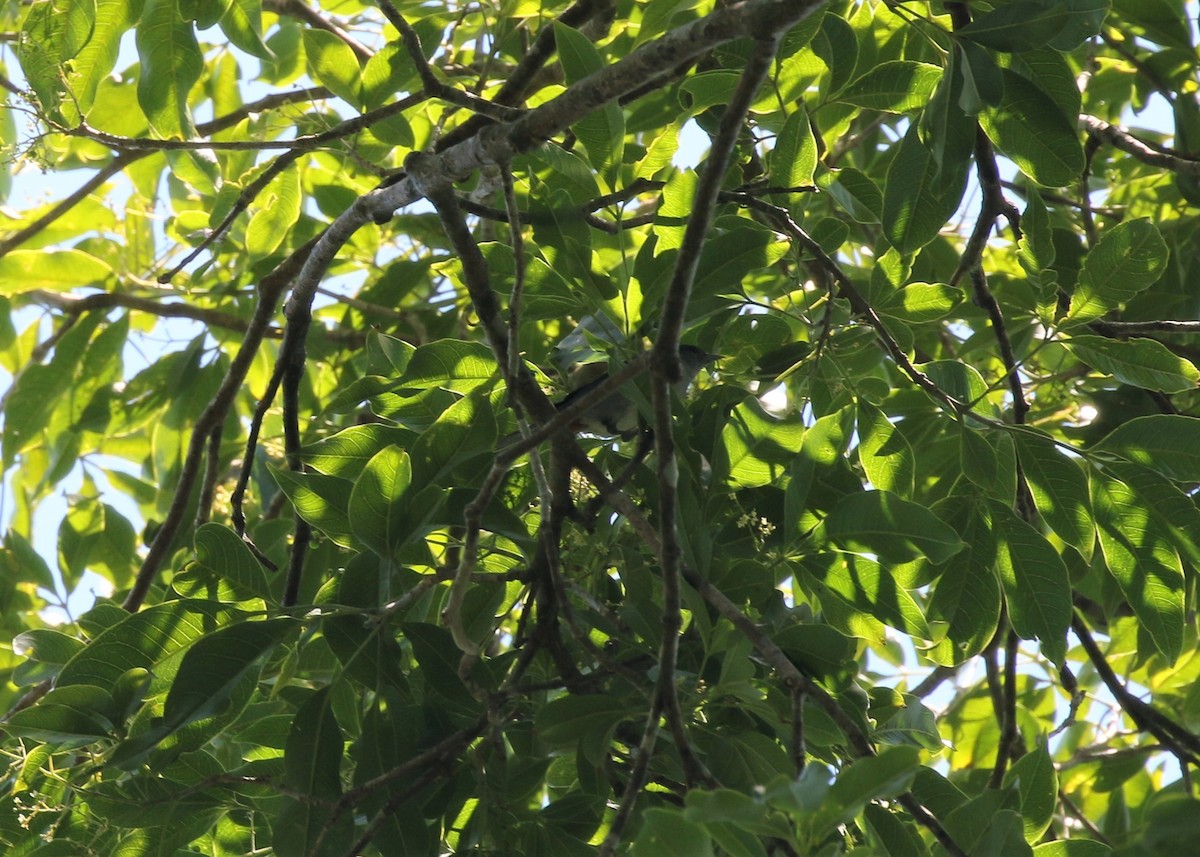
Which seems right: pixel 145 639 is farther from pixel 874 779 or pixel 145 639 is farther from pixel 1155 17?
pixel 1155 17

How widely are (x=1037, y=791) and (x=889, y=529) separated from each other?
1.03ft

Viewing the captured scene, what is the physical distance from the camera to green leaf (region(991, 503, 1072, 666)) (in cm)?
127

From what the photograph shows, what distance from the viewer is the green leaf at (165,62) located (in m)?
1.60

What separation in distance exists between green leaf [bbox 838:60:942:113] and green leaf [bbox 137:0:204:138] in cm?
92

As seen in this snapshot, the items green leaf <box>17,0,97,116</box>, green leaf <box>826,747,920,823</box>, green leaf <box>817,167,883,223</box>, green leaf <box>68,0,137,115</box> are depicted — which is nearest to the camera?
green leaf <box>826,747,920,823</box>

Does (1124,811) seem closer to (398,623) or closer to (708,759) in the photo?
(708,759)

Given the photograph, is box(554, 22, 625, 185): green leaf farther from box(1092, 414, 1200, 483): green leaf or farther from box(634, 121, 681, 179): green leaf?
box(1092, 414, 1200, 483): green leaf

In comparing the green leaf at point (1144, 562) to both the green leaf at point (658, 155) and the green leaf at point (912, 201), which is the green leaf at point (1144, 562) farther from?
the green leaf at point (658, 155)

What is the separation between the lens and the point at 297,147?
1532 mm

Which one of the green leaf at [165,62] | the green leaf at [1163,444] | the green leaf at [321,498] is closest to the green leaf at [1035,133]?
the green leaf at [1163,444]

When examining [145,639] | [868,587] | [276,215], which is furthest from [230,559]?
[276,215]

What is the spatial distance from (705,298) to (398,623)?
457mm

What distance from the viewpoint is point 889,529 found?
3.70 ft

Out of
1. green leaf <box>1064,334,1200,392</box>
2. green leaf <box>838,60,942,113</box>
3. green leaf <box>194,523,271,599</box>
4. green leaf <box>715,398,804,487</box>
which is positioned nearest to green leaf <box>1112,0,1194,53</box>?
green leaf <box>838,60,942,113</box>
